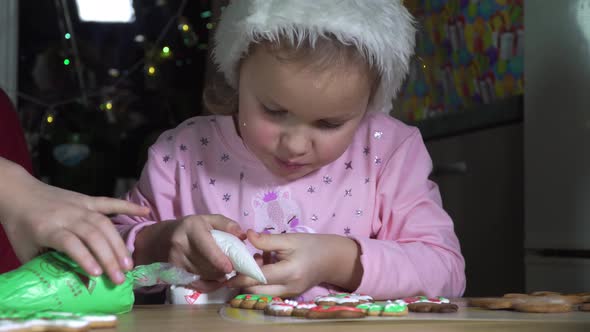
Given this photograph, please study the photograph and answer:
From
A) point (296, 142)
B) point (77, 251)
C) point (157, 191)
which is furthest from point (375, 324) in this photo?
point (157, 191)

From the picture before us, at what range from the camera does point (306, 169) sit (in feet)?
A: 3.77

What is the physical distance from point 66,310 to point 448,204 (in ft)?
4.71

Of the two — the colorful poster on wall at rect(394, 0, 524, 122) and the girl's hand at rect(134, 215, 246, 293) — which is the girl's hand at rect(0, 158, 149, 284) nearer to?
the girl's hand at rect(134, 215, 246, 293)

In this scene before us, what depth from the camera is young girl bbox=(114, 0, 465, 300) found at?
0.91m

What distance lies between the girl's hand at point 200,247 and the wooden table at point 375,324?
0.12 m

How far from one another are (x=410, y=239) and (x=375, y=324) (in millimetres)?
535

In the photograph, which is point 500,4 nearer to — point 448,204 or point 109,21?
point 448,204

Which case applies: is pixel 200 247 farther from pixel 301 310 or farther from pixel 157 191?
pixel 157 191

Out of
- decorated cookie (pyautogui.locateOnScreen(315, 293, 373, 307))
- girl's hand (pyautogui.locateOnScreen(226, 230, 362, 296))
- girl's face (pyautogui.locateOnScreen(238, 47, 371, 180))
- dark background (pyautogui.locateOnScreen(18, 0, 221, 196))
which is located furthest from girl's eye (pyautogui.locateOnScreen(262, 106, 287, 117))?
dark background (pyautogui.locateOnScreen(18, 0, 221, 196))

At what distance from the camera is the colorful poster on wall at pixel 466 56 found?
203 cm

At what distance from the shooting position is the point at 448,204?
1.94 m

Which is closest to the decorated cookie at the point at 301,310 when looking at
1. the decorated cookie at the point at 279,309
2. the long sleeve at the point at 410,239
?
the decorated cookie at the point at 279,309

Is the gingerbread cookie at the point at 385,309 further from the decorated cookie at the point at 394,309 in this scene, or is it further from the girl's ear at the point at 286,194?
the girl's ear at the point at 286,194

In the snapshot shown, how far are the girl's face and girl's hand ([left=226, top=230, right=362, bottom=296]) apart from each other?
14cm
